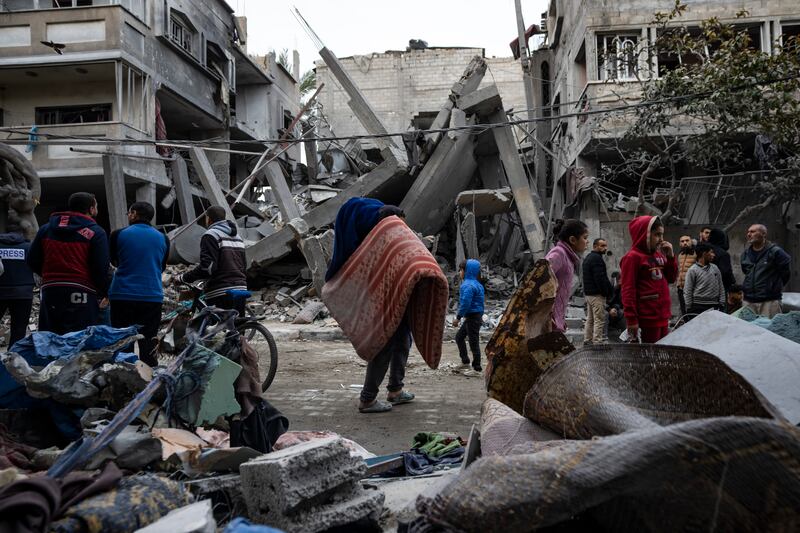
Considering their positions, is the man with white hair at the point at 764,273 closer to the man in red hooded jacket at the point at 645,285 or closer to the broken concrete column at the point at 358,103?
the man in red hooded jacket at the point at 645,285

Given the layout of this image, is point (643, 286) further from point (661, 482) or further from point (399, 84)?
point (399, 84)

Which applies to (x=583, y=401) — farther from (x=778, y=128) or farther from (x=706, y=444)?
(x=778, y=128)

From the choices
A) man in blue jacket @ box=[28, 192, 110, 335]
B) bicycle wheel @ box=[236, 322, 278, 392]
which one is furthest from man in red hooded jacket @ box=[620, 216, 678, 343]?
man in blue jacket @ box=[28, 192, 110, 335]

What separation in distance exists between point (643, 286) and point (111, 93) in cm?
1893

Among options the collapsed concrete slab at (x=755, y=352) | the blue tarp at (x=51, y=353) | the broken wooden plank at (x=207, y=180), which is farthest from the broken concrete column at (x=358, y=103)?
the collapsed concrete slab at (x=755, y=352)

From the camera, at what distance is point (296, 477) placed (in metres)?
2.34

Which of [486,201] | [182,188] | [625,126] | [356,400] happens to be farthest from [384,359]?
[182,188]

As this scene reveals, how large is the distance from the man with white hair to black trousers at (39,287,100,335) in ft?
23.6

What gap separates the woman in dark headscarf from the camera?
4.93 metres

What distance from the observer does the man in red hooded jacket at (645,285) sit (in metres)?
5.12

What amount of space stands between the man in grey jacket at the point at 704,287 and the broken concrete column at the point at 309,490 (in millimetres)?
6107

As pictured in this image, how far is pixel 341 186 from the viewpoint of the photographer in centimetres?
2330

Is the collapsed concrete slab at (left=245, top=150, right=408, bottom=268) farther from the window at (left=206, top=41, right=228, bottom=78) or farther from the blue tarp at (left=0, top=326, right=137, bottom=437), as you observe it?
the window at (left=206, top=41, right=228, bottom=78)

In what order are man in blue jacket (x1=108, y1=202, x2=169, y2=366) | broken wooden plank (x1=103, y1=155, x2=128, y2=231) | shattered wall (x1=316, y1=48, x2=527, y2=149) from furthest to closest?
shattered wall (x1=316, y1=48, x2=527, y2=149) < broken wooden plank (x1=103, y1=155, x2=128, y2=231) < man in blue jacket (x1=108, y1=202, x2=169, y2=366)
